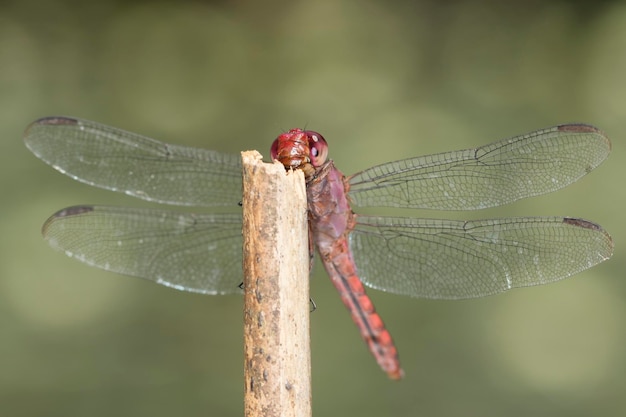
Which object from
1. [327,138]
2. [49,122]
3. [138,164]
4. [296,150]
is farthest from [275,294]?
[327,138]

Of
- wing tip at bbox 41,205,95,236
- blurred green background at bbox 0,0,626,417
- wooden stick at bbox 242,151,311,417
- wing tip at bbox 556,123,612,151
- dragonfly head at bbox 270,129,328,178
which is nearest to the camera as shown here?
wooden stick at bbox 242,151,311,417

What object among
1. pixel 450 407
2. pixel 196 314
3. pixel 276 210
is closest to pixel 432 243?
pixel 276 210

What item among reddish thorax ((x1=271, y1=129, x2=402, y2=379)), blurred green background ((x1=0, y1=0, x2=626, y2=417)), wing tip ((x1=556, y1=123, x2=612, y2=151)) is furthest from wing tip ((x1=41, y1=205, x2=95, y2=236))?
blurred green background ((x1=0, y1=0, x2=626, y2=417))

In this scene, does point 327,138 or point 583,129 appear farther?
point 327,138

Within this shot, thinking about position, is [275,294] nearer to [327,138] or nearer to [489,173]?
[489,173]

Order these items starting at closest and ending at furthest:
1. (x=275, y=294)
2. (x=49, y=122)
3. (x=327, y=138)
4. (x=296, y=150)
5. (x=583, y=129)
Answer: (x=275, y=294)
(x=296, y=150)
(x=583, y=129)
(x=49, y=122)
(x=327, y=138)

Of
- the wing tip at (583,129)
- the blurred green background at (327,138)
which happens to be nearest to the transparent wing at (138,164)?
the wing tip at (583,129)

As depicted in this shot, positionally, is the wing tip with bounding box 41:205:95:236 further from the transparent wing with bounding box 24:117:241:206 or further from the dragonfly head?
the dragonfly head

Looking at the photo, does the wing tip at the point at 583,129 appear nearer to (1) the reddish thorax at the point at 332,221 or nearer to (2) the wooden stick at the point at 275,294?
(1) the reddish thorax at the point at 332,221
